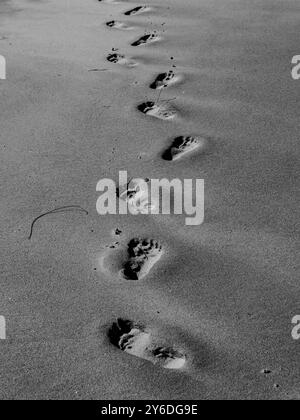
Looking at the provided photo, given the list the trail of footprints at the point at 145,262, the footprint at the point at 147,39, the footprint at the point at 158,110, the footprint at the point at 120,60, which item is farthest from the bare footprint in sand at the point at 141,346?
the footprint at the point at 147,39

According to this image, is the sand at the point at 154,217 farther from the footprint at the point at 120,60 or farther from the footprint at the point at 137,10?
the footprint at the point at 137,10

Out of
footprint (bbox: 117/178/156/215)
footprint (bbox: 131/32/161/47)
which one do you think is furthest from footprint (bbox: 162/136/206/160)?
footprint (bbox: 131/32/161/47)

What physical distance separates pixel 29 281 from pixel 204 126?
117 cm

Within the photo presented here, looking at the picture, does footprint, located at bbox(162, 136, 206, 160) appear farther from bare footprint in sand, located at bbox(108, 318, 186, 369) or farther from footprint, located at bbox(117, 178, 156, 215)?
bare footprint in sand, located at bbox(108, 318, 186, 369)

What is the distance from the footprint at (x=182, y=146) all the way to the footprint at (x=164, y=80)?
21.5 inches

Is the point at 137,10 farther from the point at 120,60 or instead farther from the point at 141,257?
the point at 141,257

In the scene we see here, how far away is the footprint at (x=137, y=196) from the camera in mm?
2088

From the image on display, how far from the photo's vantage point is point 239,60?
306cm

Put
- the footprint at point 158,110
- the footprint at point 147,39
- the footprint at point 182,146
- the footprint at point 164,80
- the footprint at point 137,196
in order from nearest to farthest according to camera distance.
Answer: the footprint at point 137,196 < the footprint at point 182,146 < the footprint at point 158,110 < the footprint at point 164,80 < the footprint at point 147,39

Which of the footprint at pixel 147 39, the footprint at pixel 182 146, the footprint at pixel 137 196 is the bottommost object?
the footprint at pixel 137 196

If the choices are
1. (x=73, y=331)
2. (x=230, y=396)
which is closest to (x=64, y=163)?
(x=73, y=331)
